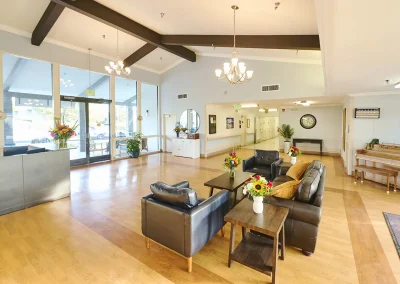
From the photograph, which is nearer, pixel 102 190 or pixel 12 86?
pixel 102 190

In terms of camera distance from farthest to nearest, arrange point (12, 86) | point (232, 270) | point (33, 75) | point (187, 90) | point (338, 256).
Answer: point (187, 90), point (33, 75), point (12, 86), point (338, 256), point (232, 270)

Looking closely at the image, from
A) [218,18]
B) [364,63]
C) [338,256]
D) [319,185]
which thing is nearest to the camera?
[338,256]

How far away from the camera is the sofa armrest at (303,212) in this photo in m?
2.35

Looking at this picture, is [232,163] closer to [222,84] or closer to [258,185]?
[258,185]

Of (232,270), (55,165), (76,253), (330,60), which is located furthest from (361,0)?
(55,165)

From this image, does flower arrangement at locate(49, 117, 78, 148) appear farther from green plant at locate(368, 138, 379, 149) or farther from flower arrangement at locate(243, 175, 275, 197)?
green plant at locate(368, 138, 379, 149)

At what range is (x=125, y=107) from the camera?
29.0 ft

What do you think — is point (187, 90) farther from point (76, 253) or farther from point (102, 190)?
point (76, 253)

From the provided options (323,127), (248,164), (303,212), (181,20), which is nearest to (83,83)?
(181,20)

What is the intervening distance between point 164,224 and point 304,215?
1.60 m

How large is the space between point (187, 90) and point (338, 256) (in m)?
8.06

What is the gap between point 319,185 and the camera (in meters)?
2.72

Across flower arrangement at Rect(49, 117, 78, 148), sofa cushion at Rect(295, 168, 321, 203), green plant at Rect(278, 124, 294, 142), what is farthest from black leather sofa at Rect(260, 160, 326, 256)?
green plant at Rect(278, 124, 294, 142)

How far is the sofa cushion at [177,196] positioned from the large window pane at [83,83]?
6.34 m
